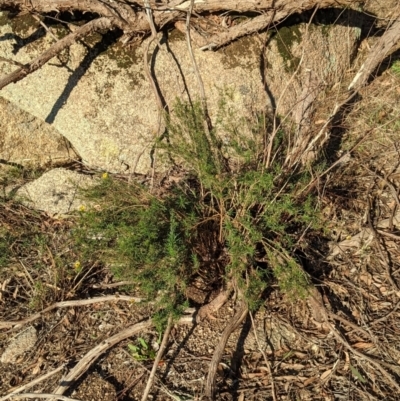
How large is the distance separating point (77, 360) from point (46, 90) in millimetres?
1902

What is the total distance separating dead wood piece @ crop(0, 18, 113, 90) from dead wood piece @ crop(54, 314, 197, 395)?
176 cm

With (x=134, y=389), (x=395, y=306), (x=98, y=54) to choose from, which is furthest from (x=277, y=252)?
(x=98, y=54)

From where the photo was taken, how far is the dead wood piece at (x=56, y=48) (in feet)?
10.7

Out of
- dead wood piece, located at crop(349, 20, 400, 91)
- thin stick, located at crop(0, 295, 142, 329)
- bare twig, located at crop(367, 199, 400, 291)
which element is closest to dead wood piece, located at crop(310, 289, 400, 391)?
bare twig, located at crop(367, 199, 400, 291)

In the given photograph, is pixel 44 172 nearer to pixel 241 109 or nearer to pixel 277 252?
pixel 241 109

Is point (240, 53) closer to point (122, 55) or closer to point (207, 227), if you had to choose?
point (122, 55)

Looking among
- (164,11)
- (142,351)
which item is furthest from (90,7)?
(142,351)

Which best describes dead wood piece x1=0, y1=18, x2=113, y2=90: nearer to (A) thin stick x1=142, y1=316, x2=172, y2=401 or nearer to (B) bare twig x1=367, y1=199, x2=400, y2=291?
(A) thin stick x1=142, y1=316, x2=172, y2=401

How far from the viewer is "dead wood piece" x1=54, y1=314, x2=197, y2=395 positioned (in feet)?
8.31

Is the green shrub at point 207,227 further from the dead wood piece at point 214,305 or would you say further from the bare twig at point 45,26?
the bare twig at point 45,26

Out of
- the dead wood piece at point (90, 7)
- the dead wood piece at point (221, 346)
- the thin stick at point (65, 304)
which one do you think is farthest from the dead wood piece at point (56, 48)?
the dead wood piece at point (221, 346)

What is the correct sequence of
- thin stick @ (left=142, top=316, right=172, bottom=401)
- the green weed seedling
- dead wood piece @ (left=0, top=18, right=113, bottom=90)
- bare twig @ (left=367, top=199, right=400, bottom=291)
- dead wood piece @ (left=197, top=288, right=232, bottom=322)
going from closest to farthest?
thin stick @ (left=142, top=316, right=172, bottom=401) → the green weed seedling → dead wood piece @ (left=197, top=288, right=232, bottom=322) → bare twig @ (left=367, top=199, right=400, bottom=291) → dead wood piece @ (left=0, top=18, right=113, bottom=90)

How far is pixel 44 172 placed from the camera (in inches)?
152

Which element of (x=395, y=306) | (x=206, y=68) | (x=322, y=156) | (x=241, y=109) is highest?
(x=206, y=68)
